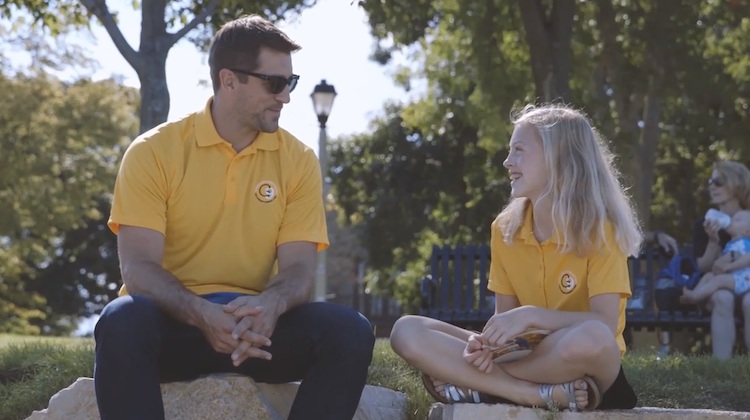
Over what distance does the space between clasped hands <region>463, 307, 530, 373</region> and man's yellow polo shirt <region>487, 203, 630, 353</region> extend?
0.34m

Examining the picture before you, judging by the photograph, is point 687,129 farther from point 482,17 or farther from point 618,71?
point 482,17

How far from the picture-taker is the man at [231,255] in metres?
4.00

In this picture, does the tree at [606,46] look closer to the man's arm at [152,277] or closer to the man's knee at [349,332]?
the man's arm at [152,277]

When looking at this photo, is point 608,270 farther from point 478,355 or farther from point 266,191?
point 266,191

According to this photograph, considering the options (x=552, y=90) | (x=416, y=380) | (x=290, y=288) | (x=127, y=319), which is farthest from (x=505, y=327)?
(x=552, y=90)

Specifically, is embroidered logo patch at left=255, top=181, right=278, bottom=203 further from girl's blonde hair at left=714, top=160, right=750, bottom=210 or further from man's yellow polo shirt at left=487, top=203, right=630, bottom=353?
girl's blonde hair at left=714, top=160, right=750, bottom=210

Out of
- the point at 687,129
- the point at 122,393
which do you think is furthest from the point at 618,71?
the point at 122,393

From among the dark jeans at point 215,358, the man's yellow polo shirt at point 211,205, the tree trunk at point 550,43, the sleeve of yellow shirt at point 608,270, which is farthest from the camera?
the tree trunk at point 550,43

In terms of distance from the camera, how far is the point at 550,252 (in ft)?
14.7

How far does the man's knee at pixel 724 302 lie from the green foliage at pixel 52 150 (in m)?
16.2

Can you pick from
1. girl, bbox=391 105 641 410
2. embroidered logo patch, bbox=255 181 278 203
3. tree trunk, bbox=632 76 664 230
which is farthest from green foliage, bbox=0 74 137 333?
girl, bbox=391 105 641 410

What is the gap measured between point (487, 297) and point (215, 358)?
6.03 m

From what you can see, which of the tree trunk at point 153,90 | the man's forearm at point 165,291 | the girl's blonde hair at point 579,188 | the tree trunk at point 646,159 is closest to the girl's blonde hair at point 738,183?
the tree trunk at point 153,90

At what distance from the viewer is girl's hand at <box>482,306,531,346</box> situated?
4117 millimetres
